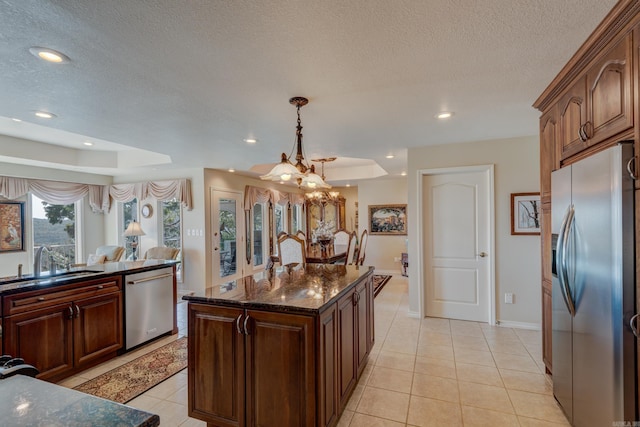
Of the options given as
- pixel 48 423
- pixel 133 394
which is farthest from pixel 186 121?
pixel 48 423

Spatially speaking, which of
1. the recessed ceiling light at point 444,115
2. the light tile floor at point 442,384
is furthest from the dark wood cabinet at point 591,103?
the recessed ceiling light at point 444,115

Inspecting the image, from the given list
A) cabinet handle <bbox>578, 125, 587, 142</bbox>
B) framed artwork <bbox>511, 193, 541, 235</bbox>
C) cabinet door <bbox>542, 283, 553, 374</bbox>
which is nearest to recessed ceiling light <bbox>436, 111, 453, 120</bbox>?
cabinet handle <bbox>578, 125, 587, 142</bbox>

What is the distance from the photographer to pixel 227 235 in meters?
6.34

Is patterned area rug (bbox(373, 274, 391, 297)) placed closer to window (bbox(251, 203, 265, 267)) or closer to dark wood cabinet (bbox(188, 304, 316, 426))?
window (bbox(251, 203, 265, 267))

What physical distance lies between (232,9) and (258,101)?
1.11 metres

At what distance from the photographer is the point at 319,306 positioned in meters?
1.68

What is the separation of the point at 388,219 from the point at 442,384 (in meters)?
5.14

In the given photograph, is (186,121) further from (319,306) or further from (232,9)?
(319,306)

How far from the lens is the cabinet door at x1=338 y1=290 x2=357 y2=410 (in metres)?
2.03

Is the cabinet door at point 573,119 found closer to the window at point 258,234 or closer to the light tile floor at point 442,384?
the light tile floor at point 442,384

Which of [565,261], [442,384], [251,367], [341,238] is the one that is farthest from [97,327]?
[341,238]

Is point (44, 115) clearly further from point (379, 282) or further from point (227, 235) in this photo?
point (379, 282)

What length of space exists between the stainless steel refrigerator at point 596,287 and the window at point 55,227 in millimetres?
6985

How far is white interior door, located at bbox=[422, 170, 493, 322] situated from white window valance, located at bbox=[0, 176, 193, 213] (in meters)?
4.37
